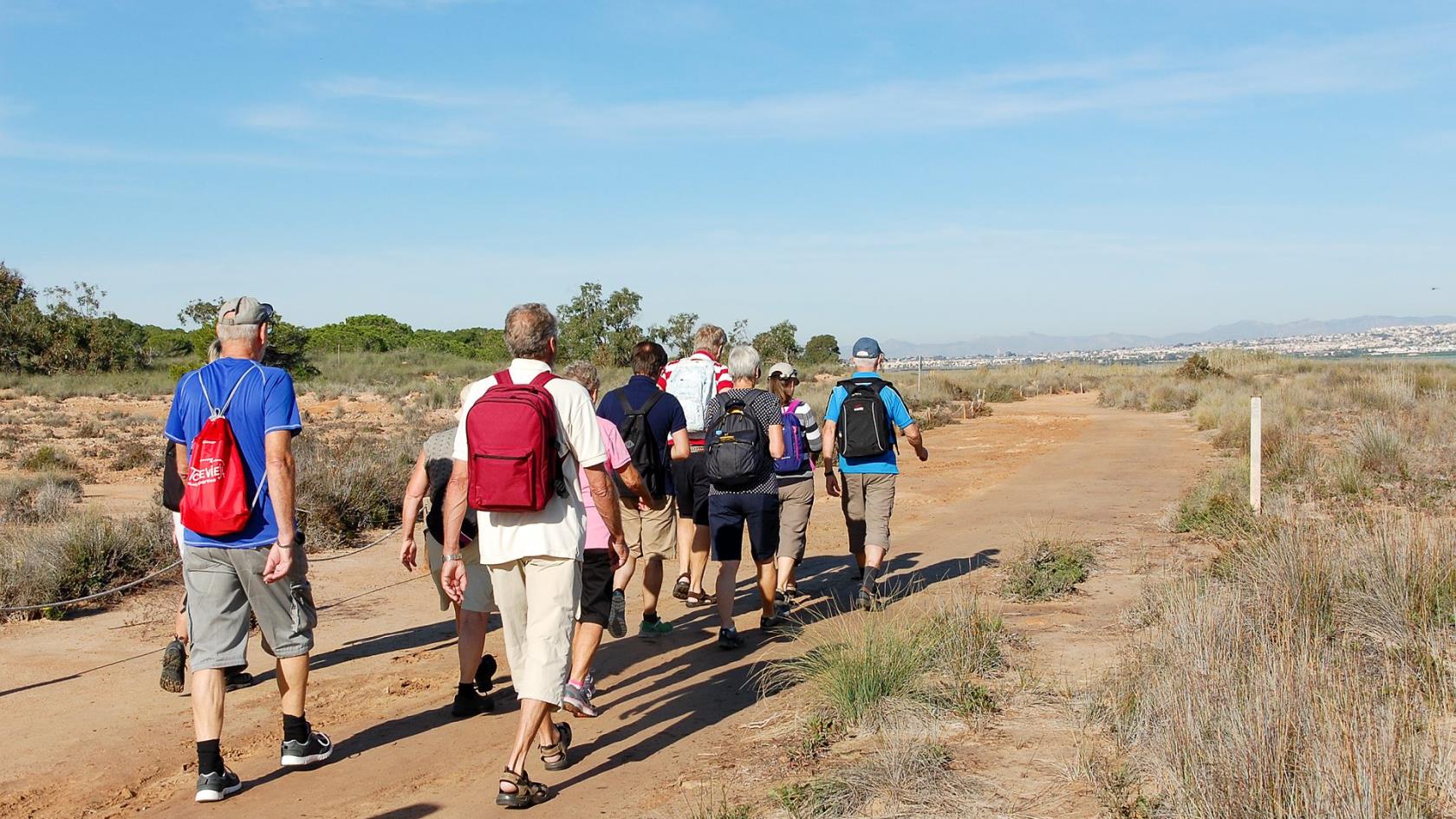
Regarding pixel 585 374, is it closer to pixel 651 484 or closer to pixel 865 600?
pixel 651 484

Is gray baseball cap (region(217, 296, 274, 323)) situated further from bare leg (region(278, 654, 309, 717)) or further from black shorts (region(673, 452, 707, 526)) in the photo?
black shorts (region(673, 452, 707, 526))

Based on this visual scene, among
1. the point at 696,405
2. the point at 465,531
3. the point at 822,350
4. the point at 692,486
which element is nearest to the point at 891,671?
the point at 465,531

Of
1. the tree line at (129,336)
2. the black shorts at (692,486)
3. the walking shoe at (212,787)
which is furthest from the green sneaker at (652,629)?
the tree line at (129,336)

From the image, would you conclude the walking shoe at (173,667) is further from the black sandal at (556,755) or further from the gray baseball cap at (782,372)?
the gray baseball cap at (782,372)

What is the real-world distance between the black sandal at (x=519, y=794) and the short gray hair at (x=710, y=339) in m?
4.17

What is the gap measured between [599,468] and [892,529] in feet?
28.7

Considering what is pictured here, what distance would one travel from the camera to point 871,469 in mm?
8562

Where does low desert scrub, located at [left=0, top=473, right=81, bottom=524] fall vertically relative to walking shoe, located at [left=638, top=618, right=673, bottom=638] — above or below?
above

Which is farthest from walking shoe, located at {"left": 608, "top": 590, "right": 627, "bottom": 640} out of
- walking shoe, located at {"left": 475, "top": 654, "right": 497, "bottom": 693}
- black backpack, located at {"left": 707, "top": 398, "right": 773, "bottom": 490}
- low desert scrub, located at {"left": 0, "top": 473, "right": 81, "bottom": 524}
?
low desert scrub, located at {"left": 0, "top": 473, "right": 81, "bottom": 524}

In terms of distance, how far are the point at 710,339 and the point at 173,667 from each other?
407cm

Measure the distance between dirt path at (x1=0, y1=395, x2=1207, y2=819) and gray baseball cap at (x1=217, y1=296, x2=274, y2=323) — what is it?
→ 2099 millimetres

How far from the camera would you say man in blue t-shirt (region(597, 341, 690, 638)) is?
7324mm

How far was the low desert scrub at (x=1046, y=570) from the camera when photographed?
8867 millimetres

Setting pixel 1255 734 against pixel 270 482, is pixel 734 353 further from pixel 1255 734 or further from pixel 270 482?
pixel 1255 734
